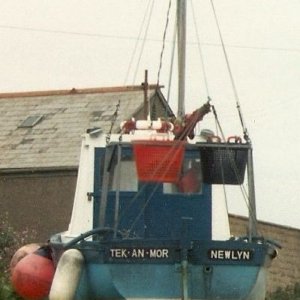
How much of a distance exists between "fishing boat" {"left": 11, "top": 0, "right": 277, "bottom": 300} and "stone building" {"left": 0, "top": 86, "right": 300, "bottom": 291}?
69.3 ft

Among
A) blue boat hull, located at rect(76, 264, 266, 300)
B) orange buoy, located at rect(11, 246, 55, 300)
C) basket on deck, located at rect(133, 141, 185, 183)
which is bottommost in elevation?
blue boat hull, located at rect(76, 264, 266, 300)

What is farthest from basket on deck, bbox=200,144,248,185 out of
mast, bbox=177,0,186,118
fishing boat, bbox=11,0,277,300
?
mast, bbox=177,0,186,118

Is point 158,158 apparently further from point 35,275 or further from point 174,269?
point 35,275

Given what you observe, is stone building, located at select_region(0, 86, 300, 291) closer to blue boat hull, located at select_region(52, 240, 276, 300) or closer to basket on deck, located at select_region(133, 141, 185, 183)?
basket on deck, located at select_region(133, 141, 185, 183)

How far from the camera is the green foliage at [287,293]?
31000mm

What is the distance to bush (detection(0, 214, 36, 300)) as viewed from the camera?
19906 millimetres

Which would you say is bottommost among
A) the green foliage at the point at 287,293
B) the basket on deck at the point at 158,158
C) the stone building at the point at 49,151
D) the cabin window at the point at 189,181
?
the basket on deck at the point at 158,158

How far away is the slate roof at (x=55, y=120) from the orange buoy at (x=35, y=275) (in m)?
22.0

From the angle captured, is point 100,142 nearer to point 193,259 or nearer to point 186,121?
point 186,121

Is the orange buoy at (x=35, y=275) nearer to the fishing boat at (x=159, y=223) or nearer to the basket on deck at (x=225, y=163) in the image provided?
the fishing boat at (x=159, y=223)

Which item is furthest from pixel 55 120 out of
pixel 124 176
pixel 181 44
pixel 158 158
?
pixel 158 158

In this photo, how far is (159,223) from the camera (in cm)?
1717

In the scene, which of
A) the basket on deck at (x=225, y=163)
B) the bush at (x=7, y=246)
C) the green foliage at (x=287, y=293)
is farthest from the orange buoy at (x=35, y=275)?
the green foliage at (x=287, y=293)

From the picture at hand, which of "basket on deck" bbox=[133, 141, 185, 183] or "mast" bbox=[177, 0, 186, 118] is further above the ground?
"mast" bbox=[177, 0, 186, 118]
